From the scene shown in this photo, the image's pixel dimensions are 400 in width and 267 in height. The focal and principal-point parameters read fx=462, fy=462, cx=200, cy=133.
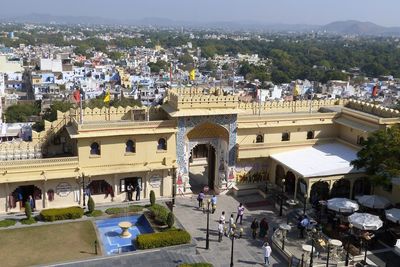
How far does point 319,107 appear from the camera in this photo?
37.1 metres

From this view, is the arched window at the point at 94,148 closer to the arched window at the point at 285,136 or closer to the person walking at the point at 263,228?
the person walking at the point at 263,228

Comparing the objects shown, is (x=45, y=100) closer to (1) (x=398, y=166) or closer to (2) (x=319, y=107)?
(2) (x=319, y=107)

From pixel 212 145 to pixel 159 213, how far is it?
24.9 ft

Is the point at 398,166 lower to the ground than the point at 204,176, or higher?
higher

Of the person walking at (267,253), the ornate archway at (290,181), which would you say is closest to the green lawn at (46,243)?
the person walking at (267,253)

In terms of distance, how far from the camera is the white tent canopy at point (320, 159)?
1177 inches

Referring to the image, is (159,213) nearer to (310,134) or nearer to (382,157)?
(382,157)

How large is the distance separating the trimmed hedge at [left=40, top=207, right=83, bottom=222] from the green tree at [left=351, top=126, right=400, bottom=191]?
17.1 m

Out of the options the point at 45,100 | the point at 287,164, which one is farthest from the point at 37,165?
the point at 45,100

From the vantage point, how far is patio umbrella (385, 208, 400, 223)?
25.6 m

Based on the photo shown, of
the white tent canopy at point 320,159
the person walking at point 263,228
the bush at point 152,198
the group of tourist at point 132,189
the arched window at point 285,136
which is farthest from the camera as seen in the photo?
the arched window at point 285,136

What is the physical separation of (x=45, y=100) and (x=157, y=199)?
197 feet

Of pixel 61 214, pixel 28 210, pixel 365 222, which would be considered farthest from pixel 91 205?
pixel 365 222

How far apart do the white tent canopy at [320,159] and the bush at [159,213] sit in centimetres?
900
